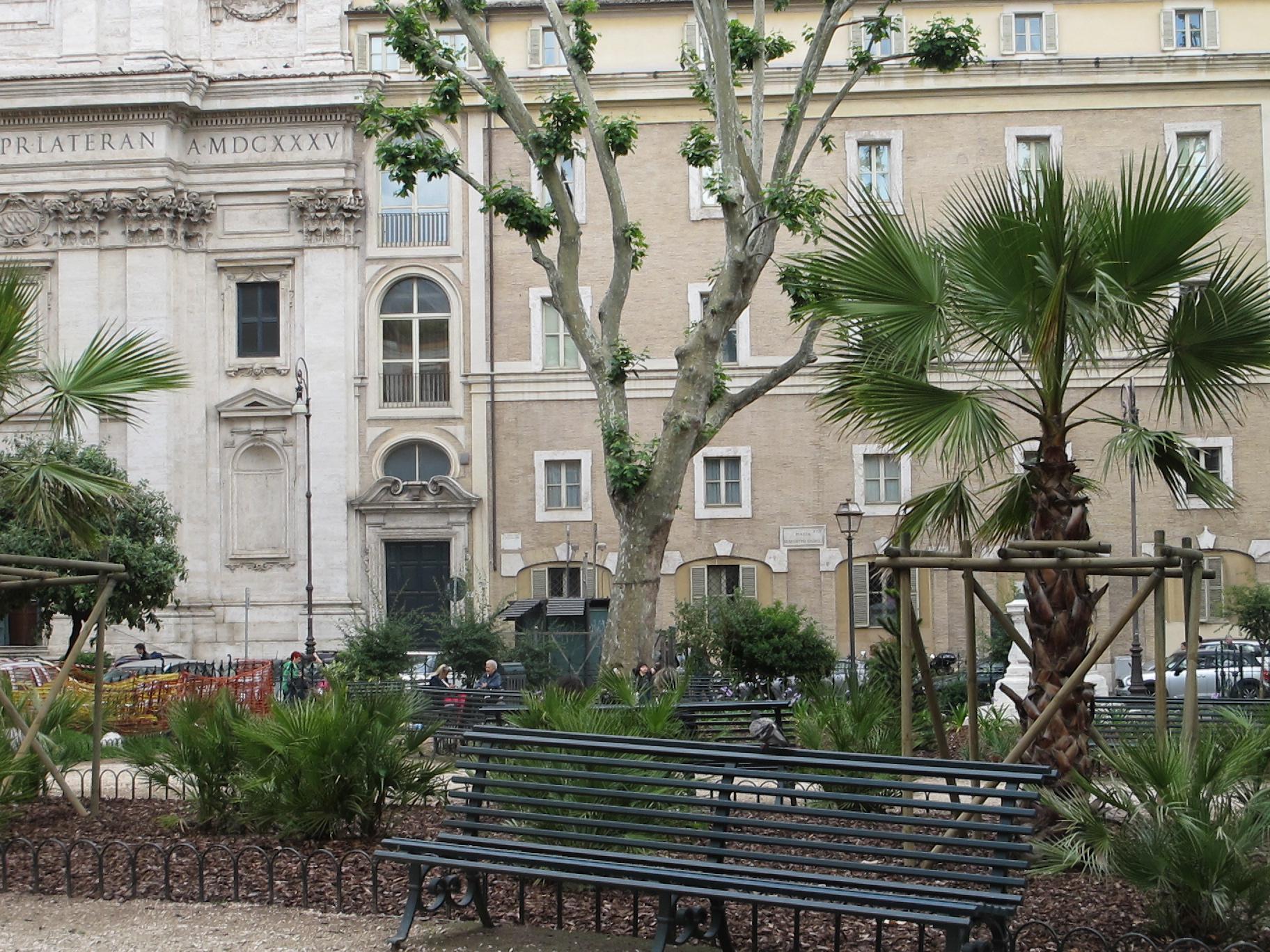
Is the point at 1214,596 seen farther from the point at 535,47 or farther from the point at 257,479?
the point at 257,479

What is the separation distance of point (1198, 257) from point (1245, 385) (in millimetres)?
1241

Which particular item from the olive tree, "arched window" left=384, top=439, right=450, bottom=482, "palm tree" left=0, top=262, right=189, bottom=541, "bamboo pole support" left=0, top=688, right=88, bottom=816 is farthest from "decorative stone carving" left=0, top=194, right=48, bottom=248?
"bamboo pole support" left=0, top=688, right=88, bottom=816

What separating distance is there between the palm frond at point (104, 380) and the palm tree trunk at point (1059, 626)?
689 centimetres

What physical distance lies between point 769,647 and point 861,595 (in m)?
11.7

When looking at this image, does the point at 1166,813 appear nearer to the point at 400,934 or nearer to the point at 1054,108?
the point at 400,934

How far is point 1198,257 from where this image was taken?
398 inches

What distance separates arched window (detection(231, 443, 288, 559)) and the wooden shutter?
74.0ft

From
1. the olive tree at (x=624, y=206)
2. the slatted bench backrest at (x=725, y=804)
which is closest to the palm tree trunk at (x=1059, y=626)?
the slatted bench backrest at (x=725, y=804)

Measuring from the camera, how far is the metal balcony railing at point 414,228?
40.0m

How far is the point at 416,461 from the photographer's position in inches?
1566

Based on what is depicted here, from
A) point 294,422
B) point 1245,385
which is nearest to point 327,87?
point 294,422

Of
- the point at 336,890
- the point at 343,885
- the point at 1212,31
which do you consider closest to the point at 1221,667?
the point at 343,885

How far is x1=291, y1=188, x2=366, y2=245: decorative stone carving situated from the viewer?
3950 cm

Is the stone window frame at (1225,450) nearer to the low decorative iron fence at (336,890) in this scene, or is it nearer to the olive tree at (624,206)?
the olive tree at (624,206)
